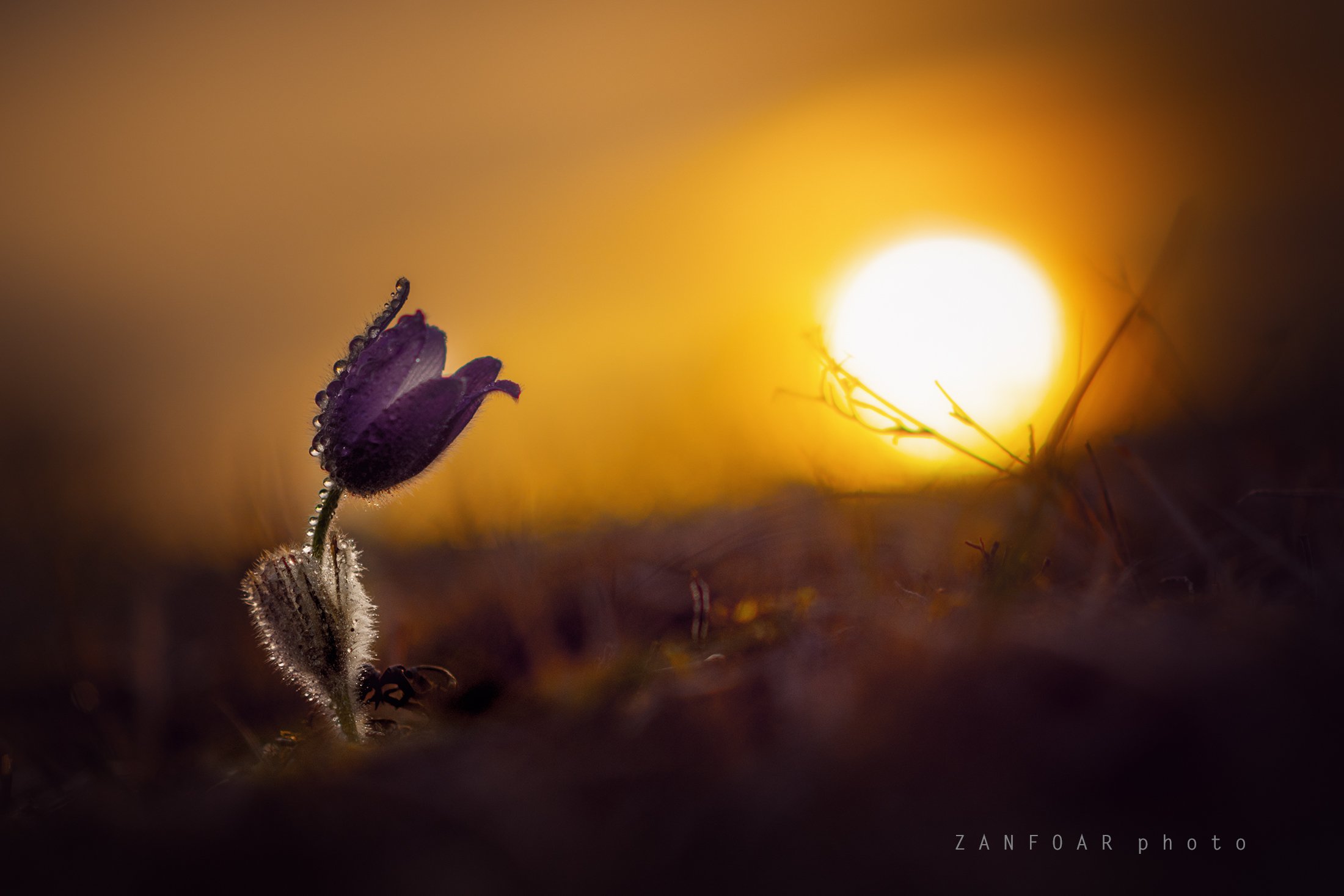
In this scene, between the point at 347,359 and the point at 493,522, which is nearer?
the point at 347,359

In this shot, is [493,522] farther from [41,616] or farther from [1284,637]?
[1284,637]

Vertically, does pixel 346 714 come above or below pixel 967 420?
below

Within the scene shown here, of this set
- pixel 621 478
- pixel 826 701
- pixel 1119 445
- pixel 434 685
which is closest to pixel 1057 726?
pixel 826 701

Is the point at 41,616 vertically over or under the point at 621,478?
under

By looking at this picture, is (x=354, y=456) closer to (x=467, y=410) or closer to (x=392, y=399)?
(x=392, y=399)

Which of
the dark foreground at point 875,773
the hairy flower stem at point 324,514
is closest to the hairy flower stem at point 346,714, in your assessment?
the hairy flower stem at point 324,514

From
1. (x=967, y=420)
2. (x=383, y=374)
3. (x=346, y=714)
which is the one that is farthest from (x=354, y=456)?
(x=967, y=420)

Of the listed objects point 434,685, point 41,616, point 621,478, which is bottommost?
point 434,685
